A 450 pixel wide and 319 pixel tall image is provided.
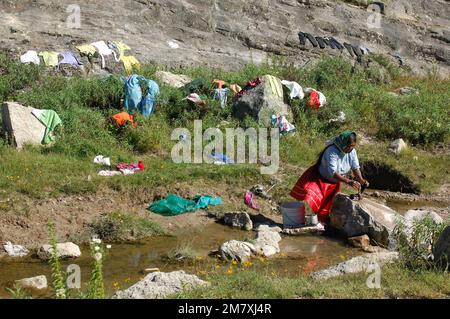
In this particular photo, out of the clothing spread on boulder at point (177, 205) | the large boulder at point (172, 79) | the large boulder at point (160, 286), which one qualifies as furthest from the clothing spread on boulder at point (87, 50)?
the large boulder at point (160, 286)

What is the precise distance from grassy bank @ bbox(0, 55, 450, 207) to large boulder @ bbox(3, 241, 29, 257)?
911 millimetres

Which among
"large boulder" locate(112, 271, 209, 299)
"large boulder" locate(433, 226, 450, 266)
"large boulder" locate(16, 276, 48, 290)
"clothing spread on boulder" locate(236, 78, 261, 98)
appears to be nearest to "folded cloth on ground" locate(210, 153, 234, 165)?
"clothing spread on boulder" locate(236, 78, 261, 98)

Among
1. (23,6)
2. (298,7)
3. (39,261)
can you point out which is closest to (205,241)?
(39,261)

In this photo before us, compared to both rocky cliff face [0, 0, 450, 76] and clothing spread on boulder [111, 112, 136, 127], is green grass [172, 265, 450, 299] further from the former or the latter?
rocky cliff face [0, 0, 450, 76]

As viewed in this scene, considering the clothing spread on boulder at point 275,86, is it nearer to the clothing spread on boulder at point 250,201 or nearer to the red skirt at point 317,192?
the clothing spread on boulder at point 250,201

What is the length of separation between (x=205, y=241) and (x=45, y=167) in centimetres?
256

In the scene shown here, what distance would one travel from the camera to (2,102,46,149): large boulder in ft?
34.0

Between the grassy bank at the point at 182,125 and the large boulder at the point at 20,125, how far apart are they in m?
0.23

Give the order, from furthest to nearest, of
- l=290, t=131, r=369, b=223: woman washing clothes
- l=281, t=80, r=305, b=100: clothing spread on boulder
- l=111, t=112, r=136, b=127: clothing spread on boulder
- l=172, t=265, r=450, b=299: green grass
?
1. l=281, t=80, r=305, b=100: clothing spread on boulder
2. l=111, t=112, r=136, b=127: clothing spread on boulder
3. l=290, t=131, r=369, b=223: woman washing clothes
4. l=172, t=265, r=450, b=299: green grass

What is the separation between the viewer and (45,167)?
969 cm

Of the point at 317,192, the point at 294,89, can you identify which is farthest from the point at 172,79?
the point at 317,192

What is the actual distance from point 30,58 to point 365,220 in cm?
747

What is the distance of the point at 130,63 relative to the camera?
14023 mm
